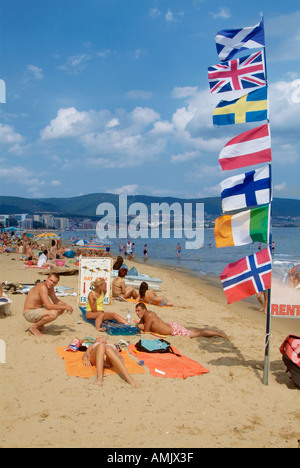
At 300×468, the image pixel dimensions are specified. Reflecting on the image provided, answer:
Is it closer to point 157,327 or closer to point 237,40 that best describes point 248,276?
point 157,327

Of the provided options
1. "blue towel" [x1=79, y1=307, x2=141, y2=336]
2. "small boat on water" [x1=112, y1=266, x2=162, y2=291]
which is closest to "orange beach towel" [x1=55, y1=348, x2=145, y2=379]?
"blue towel" [x1=79, y1=307, x2=141, y2=336]

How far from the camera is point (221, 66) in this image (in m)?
4.92

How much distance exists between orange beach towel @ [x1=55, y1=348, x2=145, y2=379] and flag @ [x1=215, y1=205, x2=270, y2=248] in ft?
6.65

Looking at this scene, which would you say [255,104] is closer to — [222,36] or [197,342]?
[222,36]

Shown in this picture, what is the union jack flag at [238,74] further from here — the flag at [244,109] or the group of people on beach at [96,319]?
the group of people on beach at [96,319]

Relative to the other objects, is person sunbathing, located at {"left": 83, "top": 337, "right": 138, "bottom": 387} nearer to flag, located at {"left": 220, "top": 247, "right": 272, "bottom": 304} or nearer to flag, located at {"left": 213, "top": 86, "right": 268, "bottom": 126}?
flag, located at {"left": 220, "top": 247, "right": 272, "bottom": 304}

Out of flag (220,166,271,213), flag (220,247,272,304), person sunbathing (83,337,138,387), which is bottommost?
person sunbathing (83,337,138,387)

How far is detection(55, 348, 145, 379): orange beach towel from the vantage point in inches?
172

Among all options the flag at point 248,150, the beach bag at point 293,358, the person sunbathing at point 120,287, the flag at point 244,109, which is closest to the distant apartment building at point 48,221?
the person sunbathing at point 120,287

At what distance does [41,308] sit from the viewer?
5777 millimetres

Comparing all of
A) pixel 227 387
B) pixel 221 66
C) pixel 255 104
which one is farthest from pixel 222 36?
pixel 227 387
